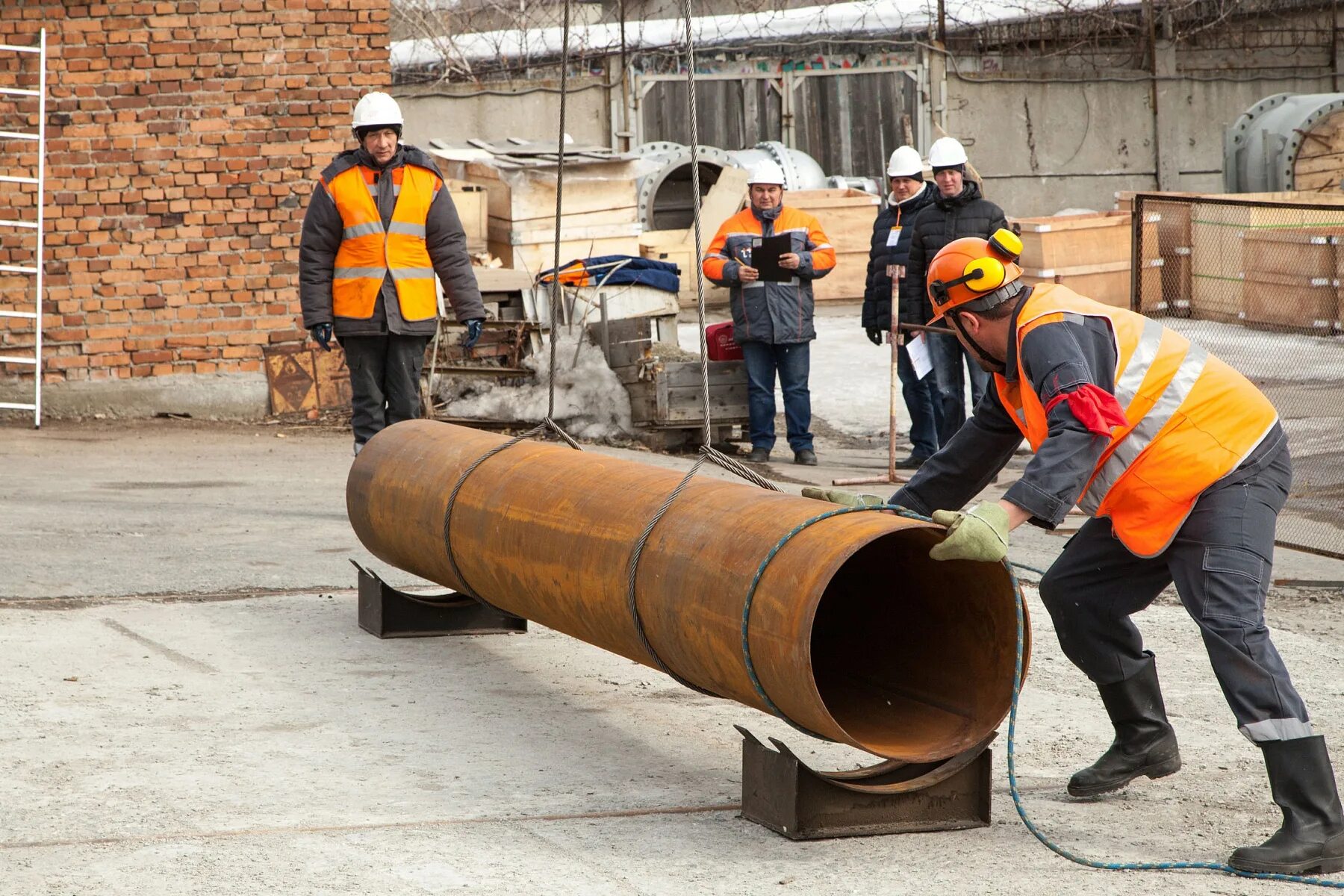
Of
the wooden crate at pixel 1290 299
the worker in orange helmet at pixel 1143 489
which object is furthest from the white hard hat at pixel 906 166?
the worker in orange helmet at pixel 1143 489

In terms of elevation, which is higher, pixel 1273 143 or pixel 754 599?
pixel 1273 143

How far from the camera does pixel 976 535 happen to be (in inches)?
151

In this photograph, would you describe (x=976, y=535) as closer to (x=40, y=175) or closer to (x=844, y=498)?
(x=844, y=498)

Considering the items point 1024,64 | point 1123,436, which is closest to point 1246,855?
point 1123,436

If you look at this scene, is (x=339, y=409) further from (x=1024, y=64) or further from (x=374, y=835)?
(x=1024, y=64)

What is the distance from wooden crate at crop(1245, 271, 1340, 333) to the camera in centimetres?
1408

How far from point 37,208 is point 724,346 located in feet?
16.3

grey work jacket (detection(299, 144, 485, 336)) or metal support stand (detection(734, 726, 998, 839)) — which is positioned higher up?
grey work jacket (detection(299, 144, 485, 336))

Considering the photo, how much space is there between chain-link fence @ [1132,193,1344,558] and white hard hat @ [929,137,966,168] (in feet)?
4.95

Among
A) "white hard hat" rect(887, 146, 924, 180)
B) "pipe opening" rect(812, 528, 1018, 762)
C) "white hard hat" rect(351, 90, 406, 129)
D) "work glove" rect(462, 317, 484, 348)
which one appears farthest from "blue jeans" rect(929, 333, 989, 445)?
"pipe opening" rect(812, 528, 1018, 762)

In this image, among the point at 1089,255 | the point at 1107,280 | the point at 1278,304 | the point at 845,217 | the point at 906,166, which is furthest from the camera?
the point at 845,217

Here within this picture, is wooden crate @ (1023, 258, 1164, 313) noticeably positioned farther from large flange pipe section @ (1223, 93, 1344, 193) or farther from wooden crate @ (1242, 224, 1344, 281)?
large flange pipe section @ (1223, 93, 1344, 193)

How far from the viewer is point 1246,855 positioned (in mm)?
3963

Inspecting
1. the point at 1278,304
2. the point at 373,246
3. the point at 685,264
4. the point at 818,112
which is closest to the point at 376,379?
the point at 373,246
